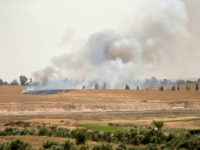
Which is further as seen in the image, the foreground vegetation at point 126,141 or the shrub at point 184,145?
the shrub at point 184,145

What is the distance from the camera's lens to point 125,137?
2612 centimetres

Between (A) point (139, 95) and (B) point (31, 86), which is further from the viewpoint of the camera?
(B) point (31, 86)

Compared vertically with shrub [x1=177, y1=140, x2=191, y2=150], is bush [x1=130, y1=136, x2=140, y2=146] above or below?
below

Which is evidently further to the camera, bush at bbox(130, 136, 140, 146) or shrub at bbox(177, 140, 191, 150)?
bush at bbox(130, 136, 140, 146)

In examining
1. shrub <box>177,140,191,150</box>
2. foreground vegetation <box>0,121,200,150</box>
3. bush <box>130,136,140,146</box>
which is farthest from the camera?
bush <box>130,136,140,146</box>

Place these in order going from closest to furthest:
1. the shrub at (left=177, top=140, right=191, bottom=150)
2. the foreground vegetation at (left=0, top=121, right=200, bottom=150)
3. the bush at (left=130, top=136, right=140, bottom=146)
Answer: the foreground vegetation at (left=0, top=121, right=200, bottom=150)
the shrub at (left=177, top=140, right=191, bottom=150)
the bush at (left=130, top=136, right=140, bottom=146)

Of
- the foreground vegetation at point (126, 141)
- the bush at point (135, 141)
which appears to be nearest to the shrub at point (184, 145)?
the foreground vegetation at point (126, 141)

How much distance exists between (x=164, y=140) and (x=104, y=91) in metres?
117

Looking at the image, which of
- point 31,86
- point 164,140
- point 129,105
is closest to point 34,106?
point 129,105

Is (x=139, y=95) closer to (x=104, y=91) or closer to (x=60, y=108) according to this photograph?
(x=104, y=91)

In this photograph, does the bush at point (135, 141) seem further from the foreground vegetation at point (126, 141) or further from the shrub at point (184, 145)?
the shrub at point (184, 145)

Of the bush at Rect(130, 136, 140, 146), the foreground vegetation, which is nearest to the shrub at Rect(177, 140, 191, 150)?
the foreground vegetation

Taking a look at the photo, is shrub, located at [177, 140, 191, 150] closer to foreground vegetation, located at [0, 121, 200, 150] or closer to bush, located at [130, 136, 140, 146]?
foreground vegetation, located at [0, 121, 200, 150]

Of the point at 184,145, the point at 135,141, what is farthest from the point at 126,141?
the point at 184,145
